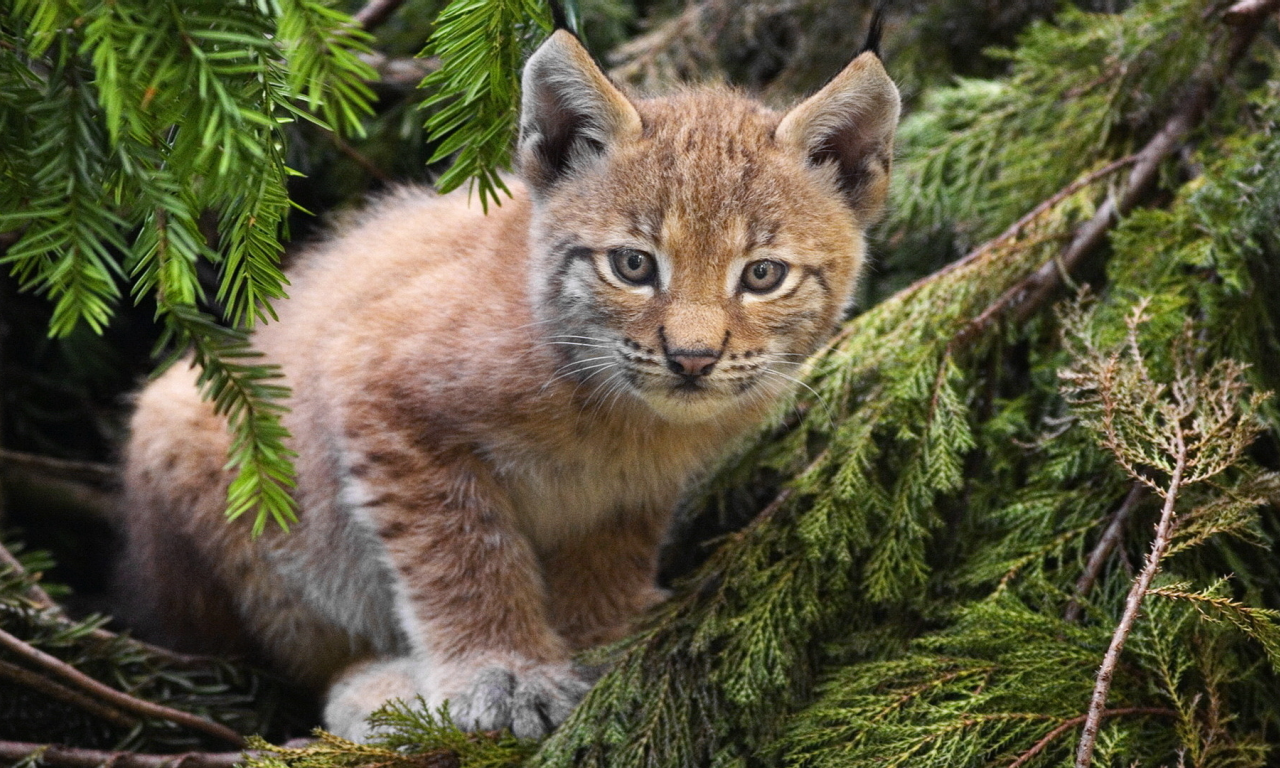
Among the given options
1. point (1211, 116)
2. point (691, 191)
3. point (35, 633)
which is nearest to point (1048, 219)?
point (1211, 116)

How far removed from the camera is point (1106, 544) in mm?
2771

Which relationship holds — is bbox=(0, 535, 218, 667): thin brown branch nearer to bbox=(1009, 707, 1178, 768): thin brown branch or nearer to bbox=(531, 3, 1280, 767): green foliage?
bbox=(531, 3, 1280, 767): green foliage

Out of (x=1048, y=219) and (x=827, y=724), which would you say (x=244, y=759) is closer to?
(x=827, y=724)

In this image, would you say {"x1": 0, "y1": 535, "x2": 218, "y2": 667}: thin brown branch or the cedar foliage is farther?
{"x1": 0, "y1": 535, "x2": 218, "y2": 667}: thin brown branch

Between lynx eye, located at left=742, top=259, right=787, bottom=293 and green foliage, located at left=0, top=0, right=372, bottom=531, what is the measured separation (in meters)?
1.28

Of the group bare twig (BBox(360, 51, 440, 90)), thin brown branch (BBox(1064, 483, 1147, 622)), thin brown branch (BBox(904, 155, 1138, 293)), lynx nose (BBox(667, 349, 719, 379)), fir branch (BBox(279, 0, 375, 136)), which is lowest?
thin brown branch (BBox(1064, 483, 1147, 622))

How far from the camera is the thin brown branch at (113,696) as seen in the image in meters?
3.04

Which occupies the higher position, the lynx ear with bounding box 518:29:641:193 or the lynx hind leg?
the lynx ear with bounding box 518:29:641:193

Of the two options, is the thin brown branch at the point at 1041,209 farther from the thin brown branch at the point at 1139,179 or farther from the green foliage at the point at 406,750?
the green foliage at the point at 406,750

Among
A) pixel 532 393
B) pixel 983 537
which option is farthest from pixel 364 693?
pixel 983 537

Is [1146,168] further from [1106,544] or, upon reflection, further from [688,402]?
[688,402]

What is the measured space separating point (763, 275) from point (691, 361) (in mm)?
368

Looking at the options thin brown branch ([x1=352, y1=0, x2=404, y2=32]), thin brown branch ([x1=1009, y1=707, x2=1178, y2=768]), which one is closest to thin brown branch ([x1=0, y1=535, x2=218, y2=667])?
thin brown branch ([x1=352, y1=0, x2=404, y2=32])

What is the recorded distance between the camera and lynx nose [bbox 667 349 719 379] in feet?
8.86
